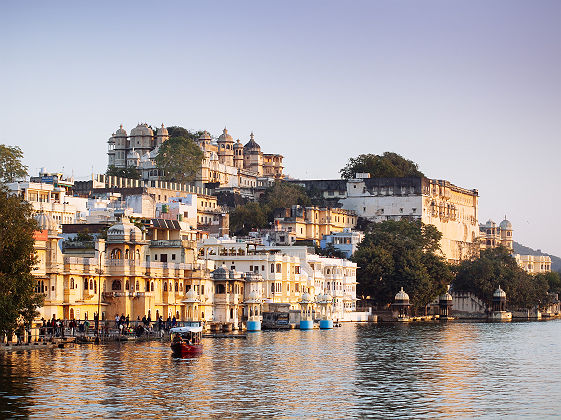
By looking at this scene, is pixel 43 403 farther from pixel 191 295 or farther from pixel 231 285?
pixel 231 285

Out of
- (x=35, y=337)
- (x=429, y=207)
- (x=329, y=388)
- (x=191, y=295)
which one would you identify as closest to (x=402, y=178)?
(x=429, y=207)

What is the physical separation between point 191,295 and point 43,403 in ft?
169

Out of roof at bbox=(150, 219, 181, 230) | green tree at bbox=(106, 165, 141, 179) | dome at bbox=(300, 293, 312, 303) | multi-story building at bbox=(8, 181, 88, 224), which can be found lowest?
dome at bbox=(300, 293, 312, 303)

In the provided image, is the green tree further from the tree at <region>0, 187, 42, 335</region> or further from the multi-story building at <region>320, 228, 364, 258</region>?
the tree at <region>0, 187, 42, 335</region>

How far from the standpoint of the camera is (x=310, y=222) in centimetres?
16875

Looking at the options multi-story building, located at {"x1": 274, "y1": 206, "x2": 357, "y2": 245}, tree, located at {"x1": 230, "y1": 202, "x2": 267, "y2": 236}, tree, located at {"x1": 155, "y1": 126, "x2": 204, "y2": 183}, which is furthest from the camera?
tree, located at {"x1": 155, "y1": 126, "x2": 204, "y2": 183}

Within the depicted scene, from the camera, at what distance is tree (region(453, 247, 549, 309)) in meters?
172

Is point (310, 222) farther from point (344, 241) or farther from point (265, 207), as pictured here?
point (344, 241)

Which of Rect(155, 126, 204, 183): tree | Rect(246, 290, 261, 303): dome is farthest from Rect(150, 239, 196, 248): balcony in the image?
Rect(155, 126, 204, 183): tree

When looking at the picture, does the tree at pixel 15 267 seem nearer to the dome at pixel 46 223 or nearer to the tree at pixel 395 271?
the dome at pixel 46 223

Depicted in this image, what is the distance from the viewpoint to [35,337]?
7381 cm

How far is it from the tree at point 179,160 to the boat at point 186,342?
4248 inches

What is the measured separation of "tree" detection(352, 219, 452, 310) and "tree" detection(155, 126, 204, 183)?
3584 cm

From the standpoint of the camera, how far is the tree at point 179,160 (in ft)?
591
